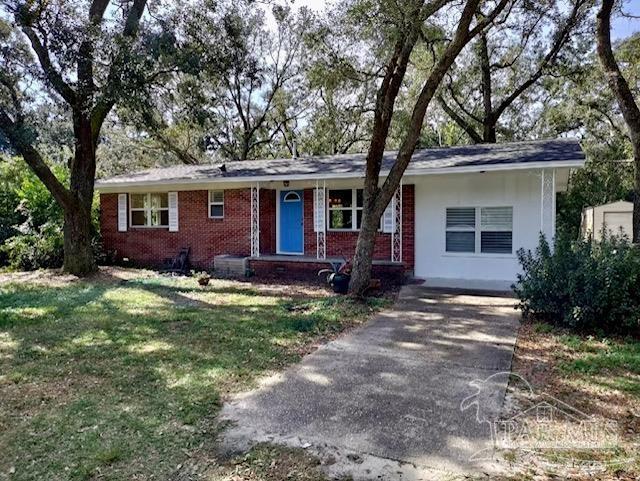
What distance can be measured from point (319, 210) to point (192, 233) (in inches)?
171

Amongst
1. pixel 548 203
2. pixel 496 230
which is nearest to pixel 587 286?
pixel 548 203

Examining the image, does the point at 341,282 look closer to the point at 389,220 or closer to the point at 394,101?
the point at 389,220

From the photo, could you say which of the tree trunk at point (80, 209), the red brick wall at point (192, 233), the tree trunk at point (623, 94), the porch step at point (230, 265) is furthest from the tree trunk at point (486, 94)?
the tree trunk at point (80, 209)

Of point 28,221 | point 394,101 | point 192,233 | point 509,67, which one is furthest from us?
point 509,67

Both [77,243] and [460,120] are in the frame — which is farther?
[460,120]

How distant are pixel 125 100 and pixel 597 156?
21300mm

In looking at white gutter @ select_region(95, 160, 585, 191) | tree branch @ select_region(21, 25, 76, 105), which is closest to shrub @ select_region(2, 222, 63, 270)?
white gutter @ select_region(95, 160, 585, 191)

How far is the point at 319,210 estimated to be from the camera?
12836mm

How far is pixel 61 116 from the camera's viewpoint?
12.8 m

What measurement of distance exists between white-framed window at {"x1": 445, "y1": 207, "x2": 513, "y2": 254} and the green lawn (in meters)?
3.85

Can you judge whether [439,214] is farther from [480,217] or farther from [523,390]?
[523,390]

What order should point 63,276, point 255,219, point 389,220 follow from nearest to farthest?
point 389,220
point 63,276
point 255,219

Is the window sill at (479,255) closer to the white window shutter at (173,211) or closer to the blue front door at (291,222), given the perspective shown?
the blue front door at (291,222)

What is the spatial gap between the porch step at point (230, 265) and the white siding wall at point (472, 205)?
472 centimetres
